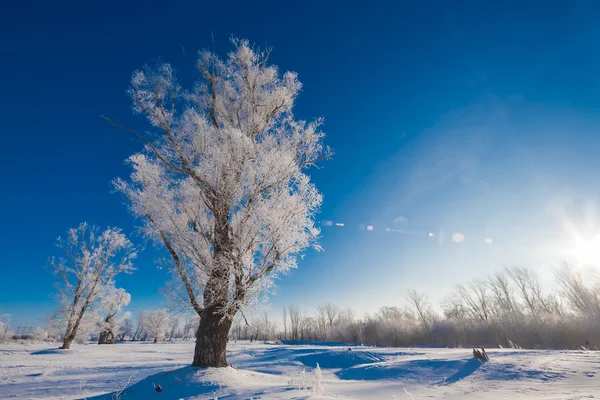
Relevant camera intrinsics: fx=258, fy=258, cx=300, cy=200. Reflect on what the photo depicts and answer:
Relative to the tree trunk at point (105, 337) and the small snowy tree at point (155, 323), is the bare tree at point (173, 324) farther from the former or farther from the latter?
the tree trunk at point (105, 337)

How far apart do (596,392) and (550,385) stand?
1123mm

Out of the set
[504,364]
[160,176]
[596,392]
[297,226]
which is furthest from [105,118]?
[504,364]

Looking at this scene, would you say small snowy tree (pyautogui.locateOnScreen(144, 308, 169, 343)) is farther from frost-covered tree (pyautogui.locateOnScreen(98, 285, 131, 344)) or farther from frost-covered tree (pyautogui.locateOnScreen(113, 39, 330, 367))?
frost-covered tree (pyautogui.locateOnScreen(113, 39, 330, 367))

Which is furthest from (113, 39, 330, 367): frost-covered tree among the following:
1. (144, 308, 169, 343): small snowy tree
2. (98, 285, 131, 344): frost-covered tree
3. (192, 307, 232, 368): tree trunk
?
(144, 308, 169, 343): small snowy tree

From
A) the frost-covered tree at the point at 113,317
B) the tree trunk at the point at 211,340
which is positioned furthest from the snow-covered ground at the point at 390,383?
the frost-covered tree at the point at 113,317

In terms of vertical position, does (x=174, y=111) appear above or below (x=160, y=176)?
above

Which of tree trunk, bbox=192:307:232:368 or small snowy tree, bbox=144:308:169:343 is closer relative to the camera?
tree trunk, bbox=192:307:232:368

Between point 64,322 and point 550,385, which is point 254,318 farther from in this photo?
point 64,322

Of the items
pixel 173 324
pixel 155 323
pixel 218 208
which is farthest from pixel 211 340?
pixel 155 323

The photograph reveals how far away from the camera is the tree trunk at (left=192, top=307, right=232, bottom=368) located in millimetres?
7469

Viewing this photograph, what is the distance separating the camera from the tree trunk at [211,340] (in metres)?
7.47

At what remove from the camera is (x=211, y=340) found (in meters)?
7.61

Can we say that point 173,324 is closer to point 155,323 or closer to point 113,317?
point 155,323

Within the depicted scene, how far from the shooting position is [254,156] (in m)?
8.57
